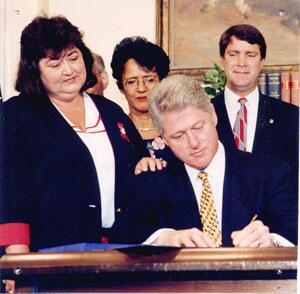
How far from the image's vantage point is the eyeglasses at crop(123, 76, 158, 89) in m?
2.05

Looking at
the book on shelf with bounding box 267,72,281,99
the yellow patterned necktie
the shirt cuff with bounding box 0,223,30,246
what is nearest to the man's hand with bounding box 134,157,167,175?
the yellow patterned necktie

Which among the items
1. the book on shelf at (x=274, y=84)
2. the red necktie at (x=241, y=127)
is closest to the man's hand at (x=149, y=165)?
the red necktie at (x=241, y=127)

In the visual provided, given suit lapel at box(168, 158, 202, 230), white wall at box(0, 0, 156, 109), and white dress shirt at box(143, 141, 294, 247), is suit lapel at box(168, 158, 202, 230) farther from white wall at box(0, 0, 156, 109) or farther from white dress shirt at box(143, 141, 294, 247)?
white wall at box(0, 0, 156, 109)

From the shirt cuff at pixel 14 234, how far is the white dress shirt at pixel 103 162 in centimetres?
22

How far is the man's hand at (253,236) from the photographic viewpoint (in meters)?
1.51

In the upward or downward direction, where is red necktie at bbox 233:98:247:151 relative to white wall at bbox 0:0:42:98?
downward

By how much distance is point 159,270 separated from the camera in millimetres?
1208

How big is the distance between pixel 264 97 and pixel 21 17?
0.83 meters

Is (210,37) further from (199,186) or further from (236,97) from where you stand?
(199,186)

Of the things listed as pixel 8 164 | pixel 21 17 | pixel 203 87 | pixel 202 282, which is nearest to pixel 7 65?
pixel 21 17

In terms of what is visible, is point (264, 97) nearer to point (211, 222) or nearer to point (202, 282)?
point (211, 222)

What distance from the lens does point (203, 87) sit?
183 cm

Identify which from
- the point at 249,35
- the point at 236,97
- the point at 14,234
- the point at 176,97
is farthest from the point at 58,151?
the point at 249,35

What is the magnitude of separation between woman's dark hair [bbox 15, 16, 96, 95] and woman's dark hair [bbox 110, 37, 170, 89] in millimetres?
251
